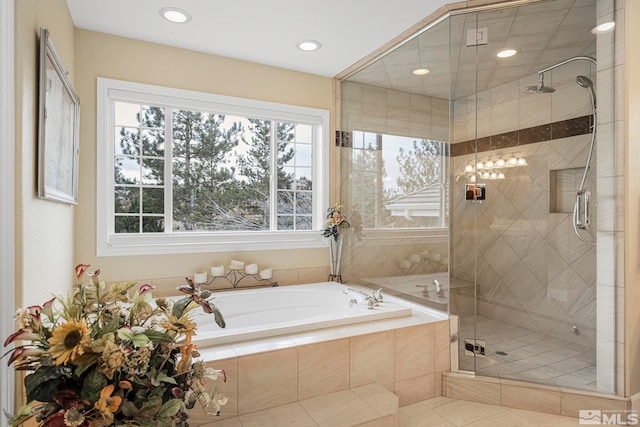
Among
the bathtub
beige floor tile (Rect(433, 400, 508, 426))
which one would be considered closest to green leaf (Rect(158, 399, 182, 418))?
the bathtub

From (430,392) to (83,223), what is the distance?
8.87 feet

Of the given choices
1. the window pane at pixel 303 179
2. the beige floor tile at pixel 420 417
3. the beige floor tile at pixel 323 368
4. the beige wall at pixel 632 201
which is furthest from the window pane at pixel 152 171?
the beige wall at pixel 632 201

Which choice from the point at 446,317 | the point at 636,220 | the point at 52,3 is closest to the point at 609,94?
the point at 636,220

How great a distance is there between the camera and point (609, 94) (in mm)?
2057

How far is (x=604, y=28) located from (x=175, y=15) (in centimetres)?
269

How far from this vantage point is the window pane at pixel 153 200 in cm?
282

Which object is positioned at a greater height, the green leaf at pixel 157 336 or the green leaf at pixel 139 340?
the green leaf at pixel 139 340

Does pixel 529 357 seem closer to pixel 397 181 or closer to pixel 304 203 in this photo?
pixel 397 181

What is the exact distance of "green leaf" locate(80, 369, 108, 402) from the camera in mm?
886

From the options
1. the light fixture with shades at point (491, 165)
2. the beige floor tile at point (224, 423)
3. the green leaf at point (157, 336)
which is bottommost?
the beige floor tile at point (224, 423)

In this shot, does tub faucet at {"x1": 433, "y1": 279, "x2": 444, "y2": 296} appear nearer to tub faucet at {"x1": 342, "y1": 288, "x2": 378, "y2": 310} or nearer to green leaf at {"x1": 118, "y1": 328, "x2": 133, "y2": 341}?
tub faucet at {"x1": 342, "y1": 288, "x2": 378, "y2": 310}

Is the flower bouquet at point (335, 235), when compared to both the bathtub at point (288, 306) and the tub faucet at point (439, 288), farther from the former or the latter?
the tub faucet at point (439, 288)

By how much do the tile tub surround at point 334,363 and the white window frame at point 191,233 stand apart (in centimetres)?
127

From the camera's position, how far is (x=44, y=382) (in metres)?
0.88
